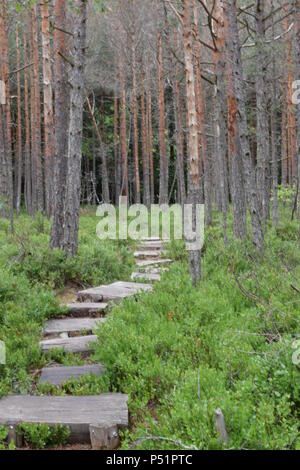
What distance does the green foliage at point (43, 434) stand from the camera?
3.78 metres

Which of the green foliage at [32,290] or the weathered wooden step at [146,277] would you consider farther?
the weathered wooden step at [146,277]

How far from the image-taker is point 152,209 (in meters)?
25.3

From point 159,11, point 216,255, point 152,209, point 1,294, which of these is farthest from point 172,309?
point 152,209

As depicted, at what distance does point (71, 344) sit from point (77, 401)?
1.40 metres

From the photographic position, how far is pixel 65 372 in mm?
4863

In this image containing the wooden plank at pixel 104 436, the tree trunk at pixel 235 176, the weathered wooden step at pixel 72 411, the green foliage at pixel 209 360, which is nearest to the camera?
the green foliage at pixel 209 360

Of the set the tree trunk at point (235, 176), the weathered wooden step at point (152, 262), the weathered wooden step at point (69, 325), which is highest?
the tree trunk at point (235, 176)

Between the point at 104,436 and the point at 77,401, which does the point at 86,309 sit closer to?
the point at 77,401

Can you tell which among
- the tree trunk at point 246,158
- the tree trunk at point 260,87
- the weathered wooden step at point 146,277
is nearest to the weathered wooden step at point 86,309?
the weathered wooden step at point 146,277

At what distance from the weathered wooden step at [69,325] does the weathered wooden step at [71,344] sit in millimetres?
318

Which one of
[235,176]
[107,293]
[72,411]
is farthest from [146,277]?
[72,411]

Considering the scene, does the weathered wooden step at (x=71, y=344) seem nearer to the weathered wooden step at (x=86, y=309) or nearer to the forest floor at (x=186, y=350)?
the forest floor at (x=186, y=350)
